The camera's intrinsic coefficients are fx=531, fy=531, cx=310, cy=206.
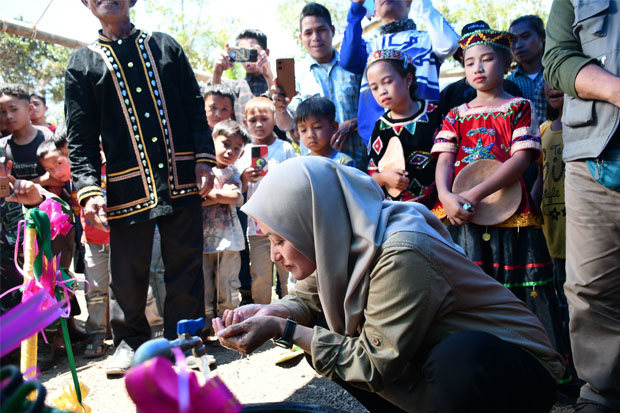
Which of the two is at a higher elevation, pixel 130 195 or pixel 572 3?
pixel 572 3

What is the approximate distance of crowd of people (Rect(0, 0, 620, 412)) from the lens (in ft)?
5.54

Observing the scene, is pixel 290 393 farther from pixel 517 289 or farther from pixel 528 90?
pixel 528 90

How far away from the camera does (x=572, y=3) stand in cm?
232

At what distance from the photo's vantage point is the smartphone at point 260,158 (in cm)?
410

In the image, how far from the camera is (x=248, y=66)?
5176 millimetres

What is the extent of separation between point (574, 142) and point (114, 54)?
2.53 metres

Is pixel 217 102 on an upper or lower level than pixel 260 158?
upper

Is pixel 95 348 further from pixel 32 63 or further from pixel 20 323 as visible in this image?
pixel 32 63

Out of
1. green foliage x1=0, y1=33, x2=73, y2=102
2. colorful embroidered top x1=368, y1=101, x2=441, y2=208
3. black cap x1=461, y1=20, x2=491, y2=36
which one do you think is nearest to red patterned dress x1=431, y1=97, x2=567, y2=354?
colorful embroidered top x1=368, y1=101, x2=441, y2=208

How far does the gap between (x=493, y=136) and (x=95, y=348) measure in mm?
2910

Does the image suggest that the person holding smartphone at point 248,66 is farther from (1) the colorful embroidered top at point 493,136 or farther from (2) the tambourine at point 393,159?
(1) the colorful embroidered top at point 493,136

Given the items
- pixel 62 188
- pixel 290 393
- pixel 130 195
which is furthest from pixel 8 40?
pixel 290 393

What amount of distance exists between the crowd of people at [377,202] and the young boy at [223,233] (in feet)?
0.06

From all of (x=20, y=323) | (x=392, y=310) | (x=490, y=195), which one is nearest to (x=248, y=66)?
(x=490, y=195)
